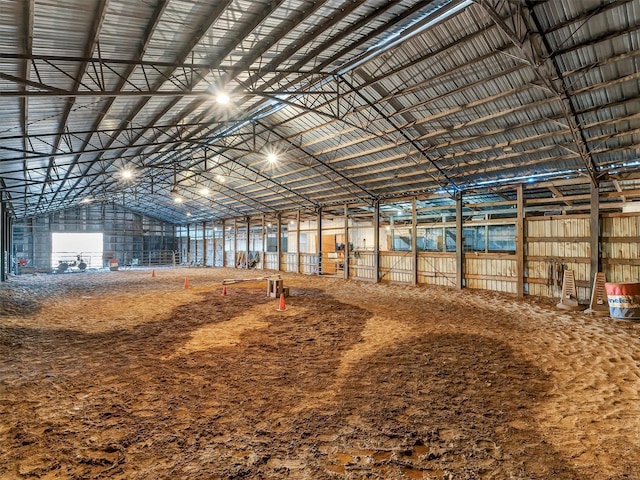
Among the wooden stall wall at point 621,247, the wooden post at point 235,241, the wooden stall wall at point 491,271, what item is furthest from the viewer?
the wooden post at point 235,241

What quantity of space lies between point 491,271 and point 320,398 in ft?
37.7

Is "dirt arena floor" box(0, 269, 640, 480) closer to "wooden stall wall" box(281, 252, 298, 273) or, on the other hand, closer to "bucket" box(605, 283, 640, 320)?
"bucket" box(605, 283, 640, 320)

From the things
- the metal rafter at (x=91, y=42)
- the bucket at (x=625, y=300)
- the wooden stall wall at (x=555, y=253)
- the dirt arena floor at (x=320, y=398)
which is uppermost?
the metal rafter at (x=91, y=42)

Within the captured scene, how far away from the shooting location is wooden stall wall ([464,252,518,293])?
1312 cm

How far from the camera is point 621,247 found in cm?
1051

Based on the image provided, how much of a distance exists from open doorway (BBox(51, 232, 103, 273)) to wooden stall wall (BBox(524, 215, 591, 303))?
3253cm

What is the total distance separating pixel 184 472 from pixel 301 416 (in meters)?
1.41

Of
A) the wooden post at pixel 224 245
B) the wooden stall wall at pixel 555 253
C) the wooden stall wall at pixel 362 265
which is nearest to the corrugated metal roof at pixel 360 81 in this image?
the wooden stall wall at pixel 555 253

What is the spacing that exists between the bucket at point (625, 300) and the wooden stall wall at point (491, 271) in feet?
12.8

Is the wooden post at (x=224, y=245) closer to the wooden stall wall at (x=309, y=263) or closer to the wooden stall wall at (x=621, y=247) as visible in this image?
the wooden stall wall at (x=309, y=263)

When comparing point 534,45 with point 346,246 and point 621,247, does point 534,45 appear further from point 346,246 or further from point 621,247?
point 346,246

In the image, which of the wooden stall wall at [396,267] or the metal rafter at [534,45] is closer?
the metal rafter at [534,45]

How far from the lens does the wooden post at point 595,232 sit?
10680 millimetres

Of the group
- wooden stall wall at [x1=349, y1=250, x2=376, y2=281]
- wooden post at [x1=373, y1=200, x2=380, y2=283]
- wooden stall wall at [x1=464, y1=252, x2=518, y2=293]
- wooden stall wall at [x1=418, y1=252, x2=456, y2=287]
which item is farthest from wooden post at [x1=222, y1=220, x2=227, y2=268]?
wooden stall wall at [x1=464, y1=252, x2=518, y2=293]
